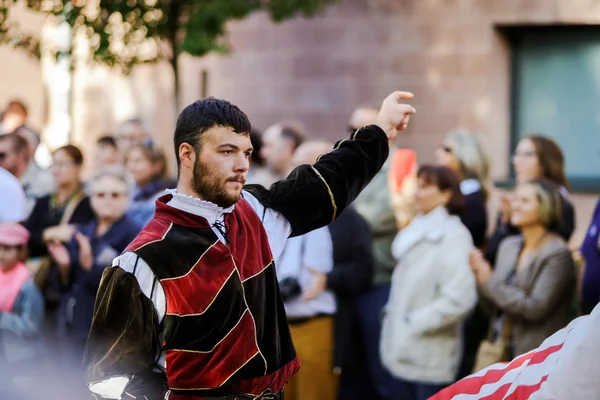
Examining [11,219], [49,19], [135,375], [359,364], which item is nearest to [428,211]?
[359,364]

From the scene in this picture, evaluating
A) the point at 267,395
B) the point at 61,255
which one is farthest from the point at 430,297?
the point at 267,395

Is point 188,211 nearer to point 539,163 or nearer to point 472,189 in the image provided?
point 539,163

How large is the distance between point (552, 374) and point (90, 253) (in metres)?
Result: 4.40

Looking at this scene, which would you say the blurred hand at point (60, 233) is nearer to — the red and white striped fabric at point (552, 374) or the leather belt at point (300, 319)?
the leather belt at point (300, 319)

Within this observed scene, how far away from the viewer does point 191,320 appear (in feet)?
12.8

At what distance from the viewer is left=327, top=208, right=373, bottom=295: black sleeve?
777 centimetres

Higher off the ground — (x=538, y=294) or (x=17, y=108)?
(x=17, y=108)

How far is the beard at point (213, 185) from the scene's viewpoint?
396cm

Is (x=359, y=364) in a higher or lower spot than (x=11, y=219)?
lower

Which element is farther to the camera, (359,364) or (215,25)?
(215,25)

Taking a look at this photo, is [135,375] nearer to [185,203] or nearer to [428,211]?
[185,203]

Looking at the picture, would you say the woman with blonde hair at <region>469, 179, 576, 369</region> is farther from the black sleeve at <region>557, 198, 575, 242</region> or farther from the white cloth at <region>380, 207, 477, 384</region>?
the black sleeve at <region>557, 198, 575, 242</region>

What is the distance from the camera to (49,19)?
33.8 ft

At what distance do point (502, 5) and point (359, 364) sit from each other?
4.53 meters
